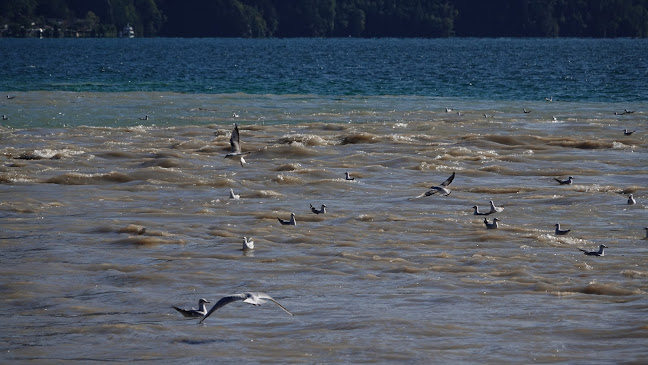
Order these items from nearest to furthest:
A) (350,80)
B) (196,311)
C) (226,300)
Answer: (226,300), (196,311), (350,80)

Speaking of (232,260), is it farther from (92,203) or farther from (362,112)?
(362,112)

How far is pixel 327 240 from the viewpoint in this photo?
15516mm

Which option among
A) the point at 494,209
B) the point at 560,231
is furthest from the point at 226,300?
the point at 494,209

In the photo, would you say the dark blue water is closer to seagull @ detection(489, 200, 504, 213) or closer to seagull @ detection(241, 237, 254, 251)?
seagull @ detection(489, 200, 504, 213)

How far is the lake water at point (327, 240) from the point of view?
1061 centimetres

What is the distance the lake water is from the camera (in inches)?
418

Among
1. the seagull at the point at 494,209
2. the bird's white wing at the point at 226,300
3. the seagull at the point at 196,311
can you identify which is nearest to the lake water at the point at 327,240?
→ the seagull at the point at 196,311

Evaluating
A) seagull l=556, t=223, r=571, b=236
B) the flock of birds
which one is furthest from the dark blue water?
seagull l=556, t=223, r=571, b=236

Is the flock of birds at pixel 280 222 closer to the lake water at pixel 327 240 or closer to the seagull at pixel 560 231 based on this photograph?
the seagull at pixel 560 231

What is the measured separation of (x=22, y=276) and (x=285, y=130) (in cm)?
1927

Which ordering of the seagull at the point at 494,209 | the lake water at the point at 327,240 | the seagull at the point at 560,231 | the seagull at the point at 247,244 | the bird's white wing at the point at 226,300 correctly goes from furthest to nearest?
the seagull at the point at 494,209
the seagull at the point at 560,231
the seagull at the point at 247,244
the lake water at the point at 327,240
the bird's white wing at the point at 226,300

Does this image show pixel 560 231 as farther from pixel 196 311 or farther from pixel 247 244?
pixel 196 311

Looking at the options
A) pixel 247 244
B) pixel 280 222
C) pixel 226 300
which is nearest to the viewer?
pixel 226 300

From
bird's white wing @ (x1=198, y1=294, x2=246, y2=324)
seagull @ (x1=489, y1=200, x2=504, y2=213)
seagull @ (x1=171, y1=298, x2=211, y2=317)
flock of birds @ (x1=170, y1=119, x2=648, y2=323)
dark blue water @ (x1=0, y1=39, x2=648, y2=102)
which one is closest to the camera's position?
bird's white wing @ (x1=198, y1=294, x2=246, y2=324)
